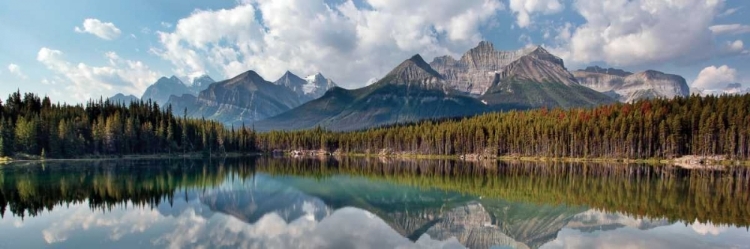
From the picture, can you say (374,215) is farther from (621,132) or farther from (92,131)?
(92,131)

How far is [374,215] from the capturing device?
1588 inches

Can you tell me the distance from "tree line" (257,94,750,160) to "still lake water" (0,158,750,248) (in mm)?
57993

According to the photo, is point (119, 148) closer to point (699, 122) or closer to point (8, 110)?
point (8, 110)

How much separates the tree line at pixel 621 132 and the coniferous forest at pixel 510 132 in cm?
25

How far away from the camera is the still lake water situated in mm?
28859

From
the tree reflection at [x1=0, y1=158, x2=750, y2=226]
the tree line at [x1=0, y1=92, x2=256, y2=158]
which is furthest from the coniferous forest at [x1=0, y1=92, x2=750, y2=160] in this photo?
the tree reflection at [x1=0, y1=158, x2=750, y2=226]

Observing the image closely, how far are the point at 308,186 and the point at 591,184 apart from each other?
124 feet

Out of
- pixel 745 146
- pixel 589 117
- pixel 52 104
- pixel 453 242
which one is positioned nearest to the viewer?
pixel 453 242

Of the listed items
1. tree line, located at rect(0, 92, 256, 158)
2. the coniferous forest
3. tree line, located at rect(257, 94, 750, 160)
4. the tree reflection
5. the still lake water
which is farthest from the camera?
tree line, located at rect(0, 92, 256, 158)

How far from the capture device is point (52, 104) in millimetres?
Answer: 151125

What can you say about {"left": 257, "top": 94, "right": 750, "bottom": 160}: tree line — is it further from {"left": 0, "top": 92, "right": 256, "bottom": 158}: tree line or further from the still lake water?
{"left": 0, "top": 92, "right": 256, "bottom": 158}: tree line

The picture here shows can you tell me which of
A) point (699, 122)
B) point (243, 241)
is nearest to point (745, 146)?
point (699, 122)

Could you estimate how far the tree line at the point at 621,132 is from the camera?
356 ft

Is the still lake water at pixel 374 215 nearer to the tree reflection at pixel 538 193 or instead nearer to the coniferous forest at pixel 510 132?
the tree reflection at pixel 538 193
